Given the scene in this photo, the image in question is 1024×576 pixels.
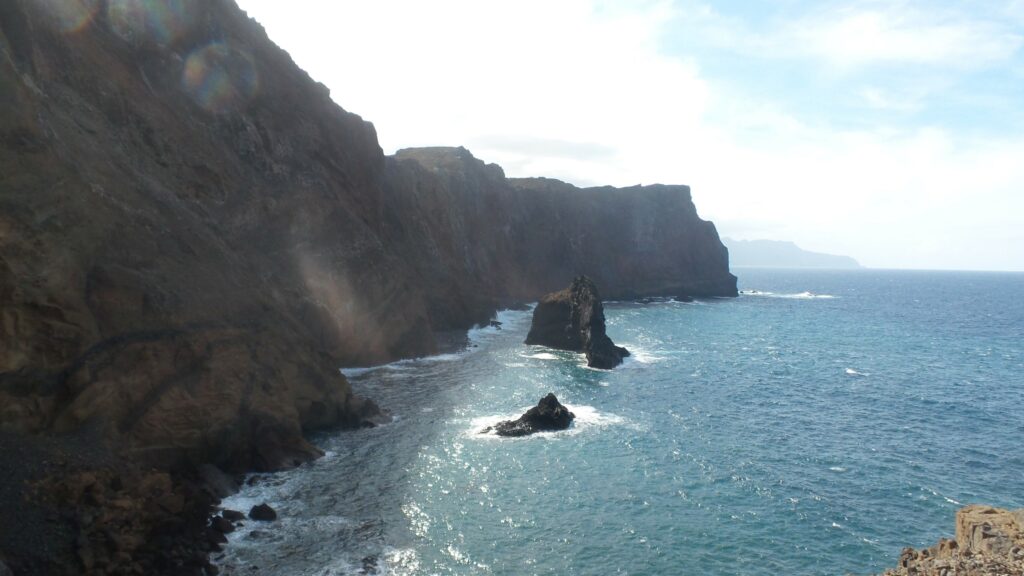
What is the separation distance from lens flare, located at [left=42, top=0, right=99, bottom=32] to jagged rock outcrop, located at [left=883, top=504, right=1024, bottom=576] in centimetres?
4932

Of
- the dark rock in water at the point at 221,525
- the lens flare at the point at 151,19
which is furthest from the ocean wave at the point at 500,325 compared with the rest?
the dark rock in water at the point at 221,525

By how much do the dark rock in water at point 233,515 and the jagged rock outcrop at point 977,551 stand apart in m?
25.1

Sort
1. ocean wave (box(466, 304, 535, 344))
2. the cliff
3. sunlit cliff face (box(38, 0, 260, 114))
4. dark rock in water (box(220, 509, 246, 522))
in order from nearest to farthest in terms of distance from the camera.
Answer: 1. the cliff
2. dark rock in water (box(220, 509, 246, 522))
3. sunlit cliff face (box(38, 0, 260, 114))
4. ocean wave (box(466, 304, 535, 344))

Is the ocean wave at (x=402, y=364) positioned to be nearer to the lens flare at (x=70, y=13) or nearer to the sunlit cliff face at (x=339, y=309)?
the sunlit cliff face at (x=339, y=309)

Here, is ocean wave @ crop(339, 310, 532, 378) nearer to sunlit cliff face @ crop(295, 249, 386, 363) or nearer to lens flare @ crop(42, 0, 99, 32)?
sunlit cliff face @ crop(295, 249, 386, 363)

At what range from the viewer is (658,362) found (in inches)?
2724

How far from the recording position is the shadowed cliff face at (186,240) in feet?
86.6

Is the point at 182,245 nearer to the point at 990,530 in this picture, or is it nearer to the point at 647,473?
the point at 647,473

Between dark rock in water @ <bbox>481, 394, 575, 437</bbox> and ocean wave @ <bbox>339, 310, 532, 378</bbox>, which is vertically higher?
ocean wave @ <bbox>339, 310, 532, 378</bbox>

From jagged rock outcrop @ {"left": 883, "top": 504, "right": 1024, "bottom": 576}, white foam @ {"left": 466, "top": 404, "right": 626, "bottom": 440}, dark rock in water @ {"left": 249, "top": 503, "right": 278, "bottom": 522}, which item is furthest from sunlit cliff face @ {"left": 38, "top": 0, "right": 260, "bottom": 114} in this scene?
jagged rock outcrop @ {"left": 883, "top": 504, "right": 1024, "bottom": 576}

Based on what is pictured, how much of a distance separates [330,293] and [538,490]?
2924 cm

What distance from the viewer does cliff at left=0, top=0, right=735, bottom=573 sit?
26.2 metres

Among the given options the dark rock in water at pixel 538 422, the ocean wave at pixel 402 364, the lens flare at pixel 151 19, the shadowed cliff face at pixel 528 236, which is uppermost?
the lens flare at pixel 151 19

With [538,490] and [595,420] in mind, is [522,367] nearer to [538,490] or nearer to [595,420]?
[595,420]
